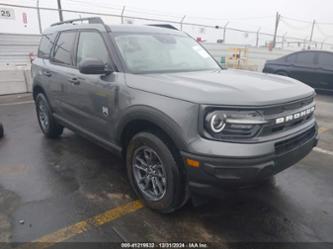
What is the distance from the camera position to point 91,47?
3639 mm

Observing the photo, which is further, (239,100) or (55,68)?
(55,68)

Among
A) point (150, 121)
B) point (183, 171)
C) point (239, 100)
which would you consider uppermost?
point (239, 100)

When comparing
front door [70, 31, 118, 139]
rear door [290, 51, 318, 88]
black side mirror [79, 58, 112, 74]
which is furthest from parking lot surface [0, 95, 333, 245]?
rear door [290, 51, 318, 88]

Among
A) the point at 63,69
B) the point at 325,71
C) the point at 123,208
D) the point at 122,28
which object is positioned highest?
the point at 122,28

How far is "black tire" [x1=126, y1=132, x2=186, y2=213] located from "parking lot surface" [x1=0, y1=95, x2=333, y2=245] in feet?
0.47

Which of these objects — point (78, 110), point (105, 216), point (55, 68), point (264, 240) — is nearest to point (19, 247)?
point (105, 216)

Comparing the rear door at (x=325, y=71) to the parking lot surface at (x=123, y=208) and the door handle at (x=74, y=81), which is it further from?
the door handle at (x=74, y=81)

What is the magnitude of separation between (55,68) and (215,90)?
2.88 metres

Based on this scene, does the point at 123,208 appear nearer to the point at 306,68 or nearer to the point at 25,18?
the point at 306,68

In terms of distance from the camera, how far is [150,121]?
2672 millimetres

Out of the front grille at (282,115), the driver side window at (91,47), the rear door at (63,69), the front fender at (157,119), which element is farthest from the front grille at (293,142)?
the rear door at (63,69)

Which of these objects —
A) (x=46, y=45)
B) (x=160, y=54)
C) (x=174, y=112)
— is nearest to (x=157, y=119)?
(x=174, y=112)

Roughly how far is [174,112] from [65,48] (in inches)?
101

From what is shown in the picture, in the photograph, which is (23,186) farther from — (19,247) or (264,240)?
(264,240)
